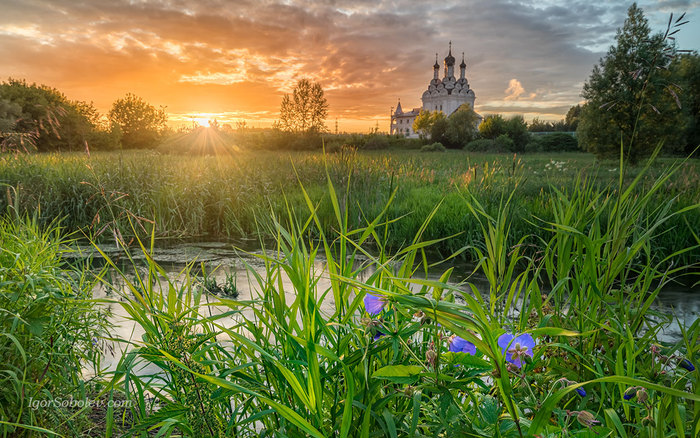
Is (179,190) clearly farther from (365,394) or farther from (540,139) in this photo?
(540,139)

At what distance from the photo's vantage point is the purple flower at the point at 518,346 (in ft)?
2.90

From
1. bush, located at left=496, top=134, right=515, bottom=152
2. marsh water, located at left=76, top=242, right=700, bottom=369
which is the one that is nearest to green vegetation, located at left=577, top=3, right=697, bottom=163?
bush, located at left=496, top=134, right=515, bottom=152

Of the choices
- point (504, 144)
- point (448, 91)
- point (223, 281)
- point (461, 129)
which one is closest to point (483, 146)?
point (504, 144)

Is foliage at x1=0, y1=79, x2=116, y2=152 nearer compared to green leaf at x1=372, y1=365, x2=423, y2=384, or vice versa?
green leaf at x1=372, y1=365, x2=423, y2=384

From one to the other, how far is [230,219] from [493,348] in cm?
676

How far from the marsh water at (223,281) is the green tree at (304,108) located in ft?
165

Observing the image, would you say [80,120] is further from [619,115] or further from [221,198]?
[619,115]

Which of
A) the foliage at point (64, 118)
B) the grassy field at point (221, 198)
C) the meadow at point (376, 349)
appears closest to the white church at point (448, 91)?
the foliage at point (64, 118)

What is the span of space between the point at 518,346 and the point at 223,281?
3958mm

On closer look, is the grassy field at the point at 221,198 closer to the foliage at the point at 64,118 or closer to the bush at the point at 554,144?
the foliage at the point at 64,118

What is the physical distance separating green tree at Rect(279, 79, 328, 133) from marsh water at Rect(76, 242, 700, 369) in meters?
50.2

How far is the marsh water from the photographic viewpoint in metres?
3.12

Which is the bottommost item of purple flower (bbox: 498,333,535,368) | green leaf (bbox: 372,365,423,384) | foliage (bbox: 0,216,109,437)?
foliage (bbox: 0,216,109,437)

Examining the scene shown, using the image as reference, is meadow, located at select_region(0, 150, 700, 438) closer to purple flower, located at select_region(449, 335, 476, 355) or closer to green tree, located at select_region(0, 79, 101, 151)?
purple flower, located at select_region(449, 335, 476, 355)
